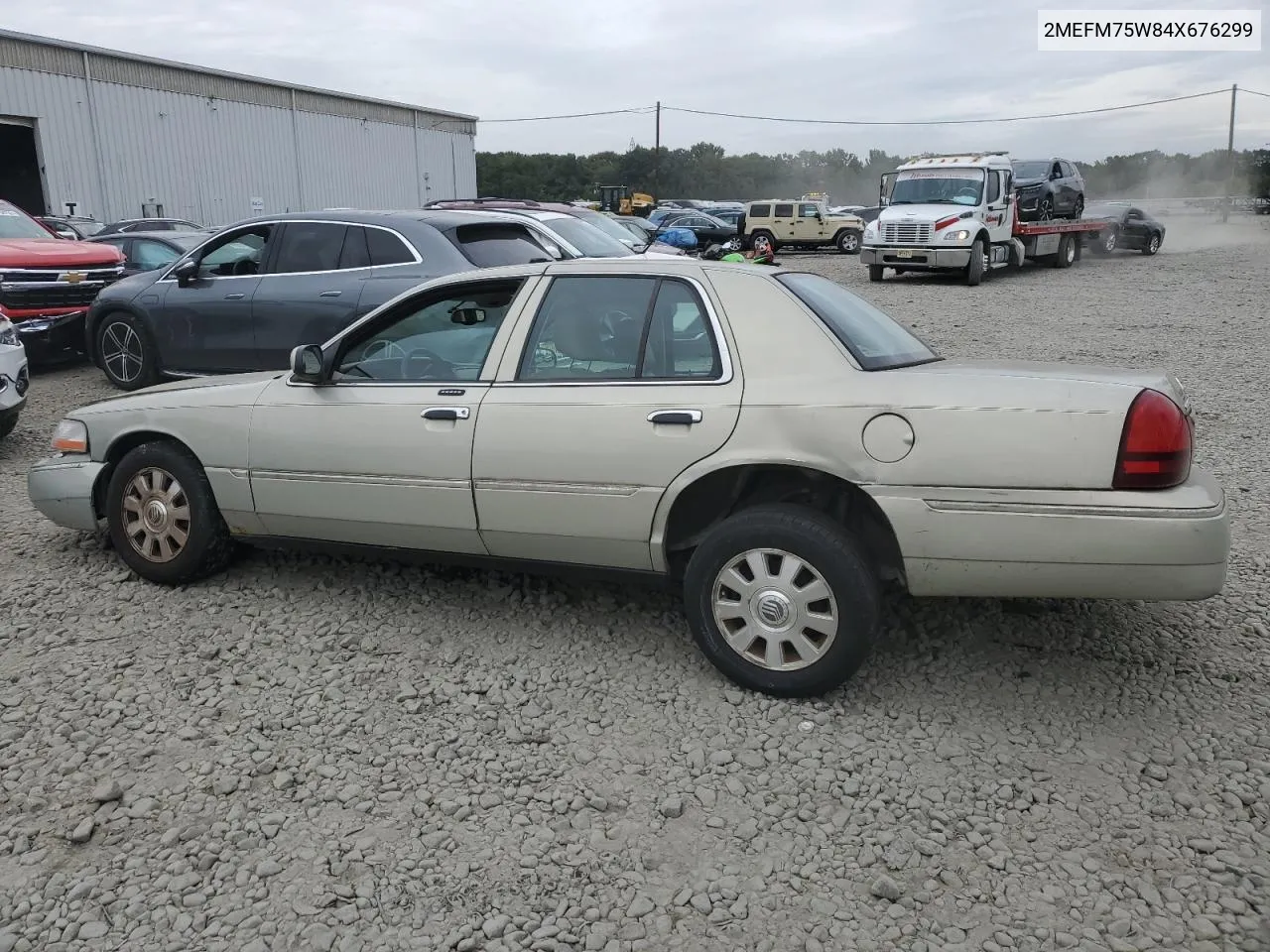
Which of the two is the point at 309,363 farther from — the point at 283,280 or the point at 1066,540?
the point at 283,280

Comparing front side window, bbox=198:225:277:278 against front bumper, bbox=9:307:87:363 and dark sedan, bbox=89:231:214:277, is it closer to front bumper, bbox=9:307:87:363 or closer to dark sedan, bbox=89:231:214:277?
front bumper, bbox=9:307:87:363

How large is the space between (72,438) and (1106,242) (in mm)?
29600

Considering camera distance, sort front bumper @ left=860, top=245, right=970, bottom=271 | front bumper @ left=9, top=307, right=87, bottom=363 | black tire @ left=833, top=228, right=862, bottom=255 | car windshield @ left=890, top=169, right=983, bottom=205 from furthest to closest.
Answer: black tire @ left=833, top=228, right=862, bottom=255 → car windshield @ left=890, top=169, right=983, bottom=205 → front bumper @ left=860, top=245, right=970, bottom=271 → front bumper @ left=9, top=307, right=87, bottom=363

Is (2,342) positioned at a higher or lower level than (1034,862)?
higher

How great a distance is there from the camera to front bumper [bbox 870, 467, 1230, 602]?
3.24 m

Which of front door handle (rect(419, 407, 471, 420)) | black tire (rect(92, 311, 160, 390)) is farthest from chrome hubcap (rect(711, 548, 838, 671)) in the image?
black tire (rect(92, 311, 160, 390))

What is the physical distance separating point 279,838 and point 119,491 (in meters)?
2.48

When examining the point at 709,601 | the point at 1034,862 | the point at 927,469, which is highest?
the point at 927,469

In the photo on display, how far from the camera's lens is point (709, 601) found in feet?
12.3

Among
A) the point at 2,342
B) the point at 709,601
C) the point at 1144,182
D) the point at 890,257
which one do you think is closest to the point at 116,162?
the point at 890,257

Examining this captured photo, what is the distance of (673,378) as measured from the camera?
12.7 ft

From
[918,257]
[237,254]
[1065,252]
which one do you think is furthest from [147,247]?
[1065,252]

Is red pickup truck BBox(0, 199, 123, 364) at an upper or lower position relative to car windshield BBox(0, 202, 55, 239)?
lower

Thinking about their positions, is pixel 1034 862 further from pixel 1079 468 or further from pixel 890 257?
pixel 890 257
